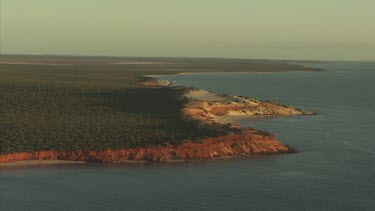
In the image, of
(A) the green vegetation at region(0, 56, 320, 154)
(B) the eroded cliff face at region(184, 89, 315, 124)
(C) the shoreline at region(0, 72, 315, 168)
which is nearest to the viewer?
(C) the shoreline at region(0, 72, 315, 168)

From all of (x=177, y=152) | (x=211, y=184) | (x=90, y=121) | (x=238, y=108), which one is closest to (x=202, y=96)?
(x=238, y=108)

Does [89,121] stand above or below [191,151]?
above

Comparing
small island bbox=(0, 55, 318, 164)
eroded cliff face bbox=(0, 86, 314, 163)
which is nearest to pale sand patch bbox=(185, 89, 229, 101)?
small island bbox=(0, 55, 318, 164)

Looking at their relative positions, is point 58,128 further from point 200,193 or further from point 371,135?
point 371,135

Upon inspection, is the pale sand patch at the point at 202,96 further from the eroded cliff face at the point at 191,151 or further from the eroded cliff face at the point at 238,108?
the eroded cliff face at the point at 191,151

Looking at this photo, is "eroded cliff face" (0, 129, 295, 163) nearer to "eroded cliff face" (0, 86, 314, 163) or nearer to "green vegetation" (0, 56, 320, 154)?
"eroded cliff face" (0, 86, 314, 163)

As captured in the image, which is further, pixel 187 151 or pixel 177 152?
pixel 187 151

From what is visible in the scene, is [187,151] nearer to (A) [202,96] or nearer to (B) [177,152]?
(B) [177,152]

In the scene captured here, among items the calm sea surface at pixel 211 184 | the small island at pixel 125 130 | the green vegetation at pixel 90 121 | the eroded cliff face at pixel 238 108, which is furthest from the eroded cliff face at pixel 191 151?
the eroded cliff face at pixel 238 108

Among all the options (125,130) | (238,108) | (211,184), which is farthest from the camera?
→ (238,108)
